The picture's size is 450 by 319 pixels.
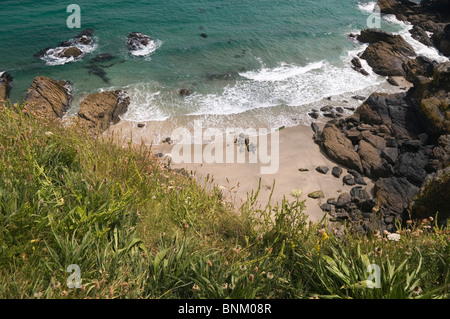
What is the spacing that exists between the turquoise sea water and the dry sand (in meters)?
1.75

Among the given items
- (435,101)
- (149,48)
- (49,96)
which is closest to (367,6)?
(435,101)

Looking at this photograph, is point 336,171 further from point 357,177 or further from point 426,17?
point 426,17

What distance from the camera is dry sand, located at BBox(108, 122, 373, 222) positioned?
10.9 metres

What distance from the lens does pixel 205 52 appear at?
2098 centimetres

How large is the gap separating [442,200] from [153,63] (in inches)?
656

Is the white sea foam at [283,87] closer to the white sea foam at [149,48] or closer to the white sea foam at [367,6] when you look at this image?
the white sea foam at [149,48]

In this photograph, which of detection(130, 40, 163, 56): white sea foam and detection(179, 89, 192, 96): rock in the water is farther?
detection(130, 40, 163, 56): white sea foam

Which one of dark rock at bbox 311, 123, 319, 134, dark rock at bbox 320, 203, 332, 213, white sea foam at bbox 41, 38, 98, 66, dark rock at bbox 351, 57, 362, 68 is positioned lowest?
dark rock at bbox 320, 203, 332, 213

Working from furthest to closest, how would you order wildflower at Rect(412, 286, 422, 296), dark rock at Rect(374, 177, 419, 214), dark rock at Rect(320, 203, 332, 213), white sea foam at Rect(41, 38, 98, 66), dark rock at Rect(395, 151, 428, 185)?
white sea foam at Rect(41, 38, 98, 66)
dark rock at Rect(395, 151, 428, 185)
dark rock at Rect(320, 203, 332, 213)
dark rock at Rect(374, 177, 419, 214)
wildflower at Rect(412, 286, 422, 296)

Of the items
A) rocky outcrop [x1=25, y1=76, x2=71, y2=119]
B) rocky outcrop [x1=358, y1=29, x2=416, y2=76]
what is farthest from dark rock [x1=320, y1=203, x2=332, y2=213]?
rocky outcrop [x1=358, y1=29, x2=416, y2=76]

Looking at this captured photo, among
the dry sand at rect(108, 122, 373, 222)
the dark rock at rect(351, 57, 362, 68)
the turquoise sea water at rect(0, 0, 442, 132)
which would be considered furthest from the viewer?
the dark rock at rect(351, 57, 362, 68)

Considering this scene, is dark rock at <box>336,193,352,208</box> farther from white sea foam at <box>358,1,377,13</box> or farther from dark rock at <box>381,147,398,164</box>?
white sea foam at <box>358,1,377,13</box>

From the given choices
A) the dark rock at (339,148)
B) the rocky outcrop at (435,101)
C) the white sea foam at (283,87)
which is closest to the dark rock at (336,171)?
the dark rock at (339,148)

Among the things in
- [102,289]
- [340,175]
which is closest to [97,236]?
[102,289]
